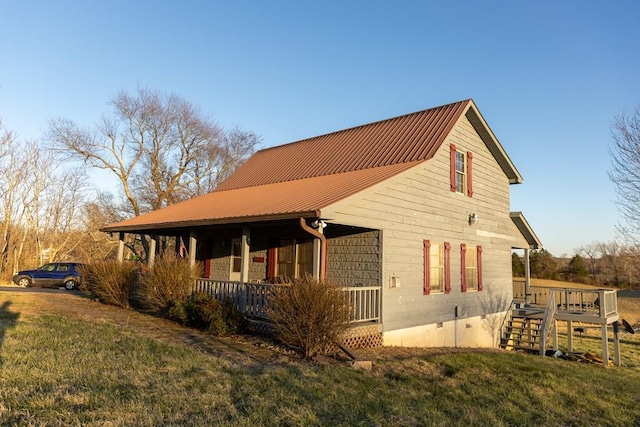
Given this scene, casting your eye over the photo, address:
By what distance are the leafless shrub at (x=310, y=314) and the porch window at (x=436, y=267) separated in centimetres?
472

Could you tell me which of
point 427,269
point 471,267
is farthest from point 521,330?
point 427,269

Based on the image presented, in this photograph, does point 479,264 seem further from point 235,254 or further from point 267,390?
point 267,390

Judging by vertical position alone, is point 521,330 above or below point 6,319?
below

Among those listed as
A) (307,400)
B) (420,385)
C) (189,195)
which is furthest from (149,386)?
(189,195)

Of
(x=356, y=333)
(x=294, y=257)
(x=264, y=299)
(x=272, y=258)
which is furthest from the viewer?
(x=272, y=258)

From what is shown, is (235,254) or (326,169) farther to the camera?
(235,254)

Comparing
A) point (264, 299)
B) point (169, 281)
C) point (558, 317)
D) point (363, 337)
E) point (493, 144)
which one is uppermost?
point (493, 144)

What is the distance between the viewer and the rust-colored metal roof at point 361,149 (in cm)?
1380

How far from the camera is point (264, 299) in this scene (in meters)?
10.4

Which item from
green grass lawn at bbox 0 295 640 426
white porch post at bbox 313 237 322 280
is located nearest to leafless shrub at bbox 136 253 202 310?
green grass lawn at bbox 0 295 640 426

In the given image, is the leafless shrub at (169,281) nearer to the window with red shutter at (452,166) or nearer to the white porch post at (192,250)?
the white porch post at (192,250)

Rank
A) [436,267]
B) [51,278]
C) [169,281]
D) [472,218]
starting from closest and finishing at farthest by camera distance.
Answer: [169,281] < [436,267] < [472,218] < [51,278]

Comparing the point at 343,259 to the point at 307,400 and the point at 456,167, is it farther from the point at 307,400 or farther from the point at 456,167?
the point at 307,400

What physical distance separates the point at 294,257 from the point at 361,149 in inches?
176
